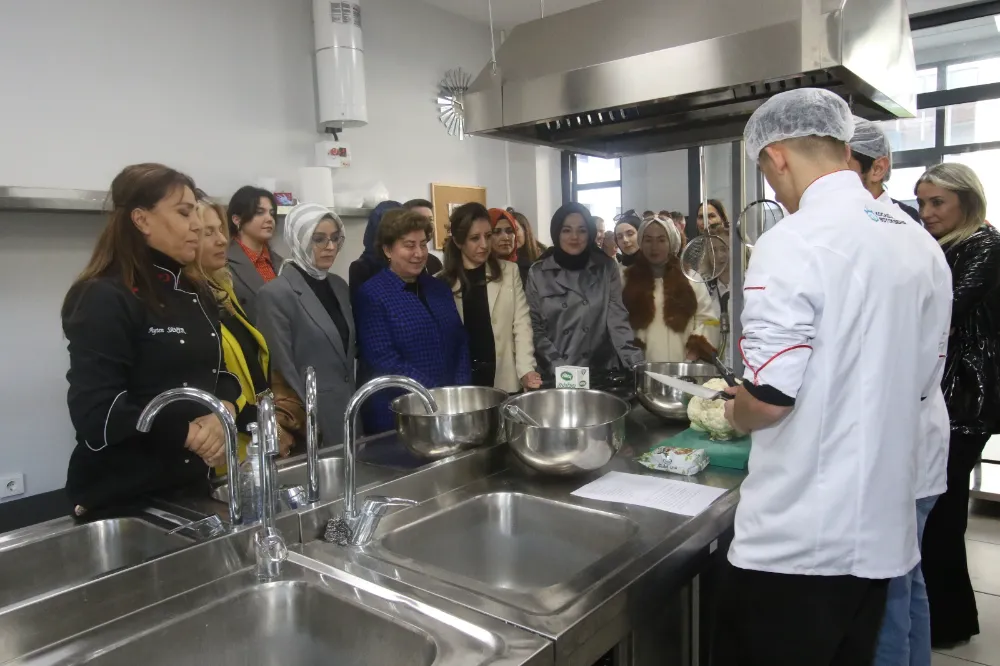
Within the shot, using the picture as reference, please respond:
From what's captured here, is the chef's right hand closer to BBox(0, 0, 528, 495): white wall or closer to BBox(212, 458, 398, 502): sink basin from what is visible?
BBox(212, 458, 398, 502): sink basin

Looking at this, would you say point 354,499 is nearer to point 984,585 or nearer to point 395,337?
point 395,337

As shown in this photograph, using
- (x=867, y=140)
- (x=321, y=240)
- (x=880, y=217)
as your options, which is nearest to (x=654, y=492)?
(x=880, y=217)

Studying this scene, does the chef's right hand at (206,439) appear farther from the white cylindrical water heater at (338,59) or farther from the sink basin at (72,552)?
the white cylindrical water heater at (338,59)

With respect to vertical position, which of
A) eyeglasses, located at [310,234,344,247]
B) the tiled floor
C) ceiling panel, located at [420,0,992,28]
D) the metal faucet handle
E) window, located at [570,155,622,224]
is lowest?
the tiled floor

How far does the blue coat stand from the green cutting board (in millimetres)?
868

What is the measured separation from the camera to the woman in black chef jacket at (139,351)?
1343 mm

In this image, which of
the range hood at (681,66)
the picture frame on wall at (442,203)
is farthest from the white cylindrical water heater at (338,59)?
the range hood at (681,66)

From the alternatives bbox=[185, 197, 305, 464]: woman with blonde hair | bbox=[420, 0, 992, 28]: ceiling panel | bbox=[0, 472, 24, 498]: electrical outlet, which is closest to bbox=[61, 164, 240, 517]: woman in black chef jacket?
bbox=[185, 197, 305, 464]: woman with blonde hair

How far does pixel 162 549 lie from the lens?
1.26m

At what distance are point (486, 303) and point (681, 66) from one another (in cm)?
145

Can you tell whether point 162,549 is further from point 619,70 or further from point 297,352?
point 619,70

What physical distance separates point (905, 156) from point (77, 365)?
16.3 ft

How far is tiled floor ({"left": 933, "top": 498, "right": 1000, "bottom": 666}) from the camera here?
2.20m

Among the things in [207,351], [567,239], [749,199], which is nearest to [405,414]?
[207,351]
